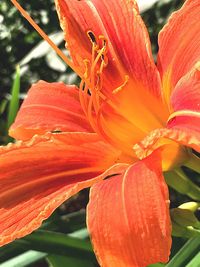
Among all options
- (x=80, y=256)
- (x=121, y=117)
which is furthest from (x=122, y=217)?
(x=80, y=256)

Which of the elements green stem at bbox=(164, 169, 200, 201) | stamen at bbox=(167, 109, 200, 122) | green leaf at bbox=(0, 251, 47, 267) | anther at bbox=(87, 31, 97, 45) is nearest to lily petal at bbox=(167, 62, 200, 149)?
stamen at bbox=(167, 109, 200, 122)

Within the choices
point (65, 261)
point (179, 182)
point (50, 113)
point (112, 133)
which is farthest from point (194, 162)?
point (65, 261)

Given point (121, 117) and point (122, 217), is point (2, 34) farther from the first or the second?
point (122, 217)

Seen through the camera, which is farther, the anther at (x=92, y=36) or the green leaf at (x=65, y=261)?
the green leaf at (x=65, y=261)

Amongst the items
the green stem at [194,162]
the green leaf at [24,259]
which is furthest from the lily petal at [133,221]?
the green leaf at [24,259]

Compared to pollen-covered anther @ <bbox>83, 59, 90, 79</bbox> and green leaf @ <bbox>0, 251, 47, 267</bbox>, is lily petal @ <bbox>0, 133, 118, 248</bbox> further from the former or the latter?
green leaf @ <bbox>0, 251, 47, 267</bbox>

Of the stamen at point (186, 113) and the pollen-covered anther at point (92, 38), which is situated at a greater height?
the pollen-covered anther at point (92, 38)

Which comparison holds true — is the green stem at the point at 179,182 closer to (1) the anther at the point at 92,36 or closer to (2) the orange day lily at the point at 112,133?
(2) the orange day lily at the point at 112,133
